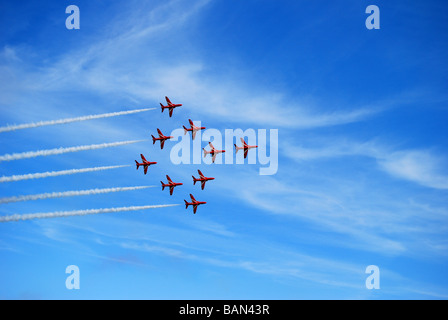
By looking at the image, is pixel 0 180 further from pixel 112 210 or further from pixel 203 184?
pixel 203 184

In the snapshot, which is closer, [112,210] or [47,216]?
[47,216]

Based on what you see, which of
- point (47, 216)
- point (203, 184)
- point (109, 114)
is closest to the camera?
point (47, 216)

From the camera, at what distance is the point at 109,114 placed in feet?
585
